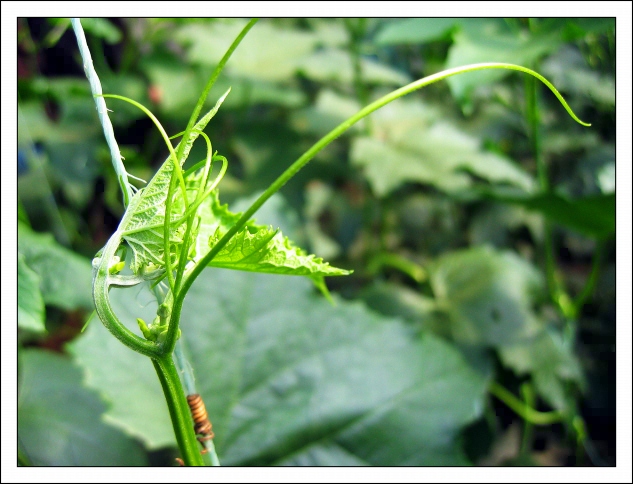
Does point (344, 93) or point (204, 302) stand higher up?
point (344, 93)

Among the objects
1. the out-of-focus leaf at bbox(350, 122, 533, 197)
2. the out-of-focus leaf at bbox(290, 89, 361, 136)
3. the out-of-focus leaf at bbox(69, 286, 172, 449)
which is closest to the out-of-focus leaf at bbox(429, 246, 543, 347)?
the out-of-focus leaf at bbox(350, 122, 533, 197)

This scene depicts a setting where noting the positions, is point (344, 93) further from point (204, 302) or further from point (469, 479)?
point (469, 479)

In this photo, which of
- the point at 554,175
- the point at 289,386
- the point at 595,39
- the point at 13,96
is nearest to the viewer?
the point at 13,96

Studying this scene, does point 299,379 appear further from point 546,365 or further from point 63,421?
point 546,365

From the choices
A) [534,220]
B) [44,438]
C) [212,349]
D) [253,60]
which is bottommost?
[44,438]

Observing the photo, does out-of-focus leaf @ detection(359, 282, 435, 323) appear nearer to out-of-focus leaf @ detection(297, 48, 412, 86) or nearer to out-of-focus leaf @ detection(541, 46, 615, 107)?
out-of-focus leaf @ detection(297, 48, 412, 86)

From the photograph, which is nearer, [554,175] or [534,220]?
[534,220]

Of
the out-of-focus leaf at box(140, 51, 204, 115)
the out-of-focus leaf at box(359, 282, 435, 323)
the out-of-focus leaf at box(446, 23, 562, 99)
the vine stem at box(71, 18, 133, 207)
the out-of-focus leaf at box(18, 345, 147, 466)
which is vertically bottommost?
the out-of-focus leaf at box(18, 345, 147, 466)

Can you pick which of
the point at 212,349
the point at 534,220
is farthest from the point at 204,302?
the point at 534,220
